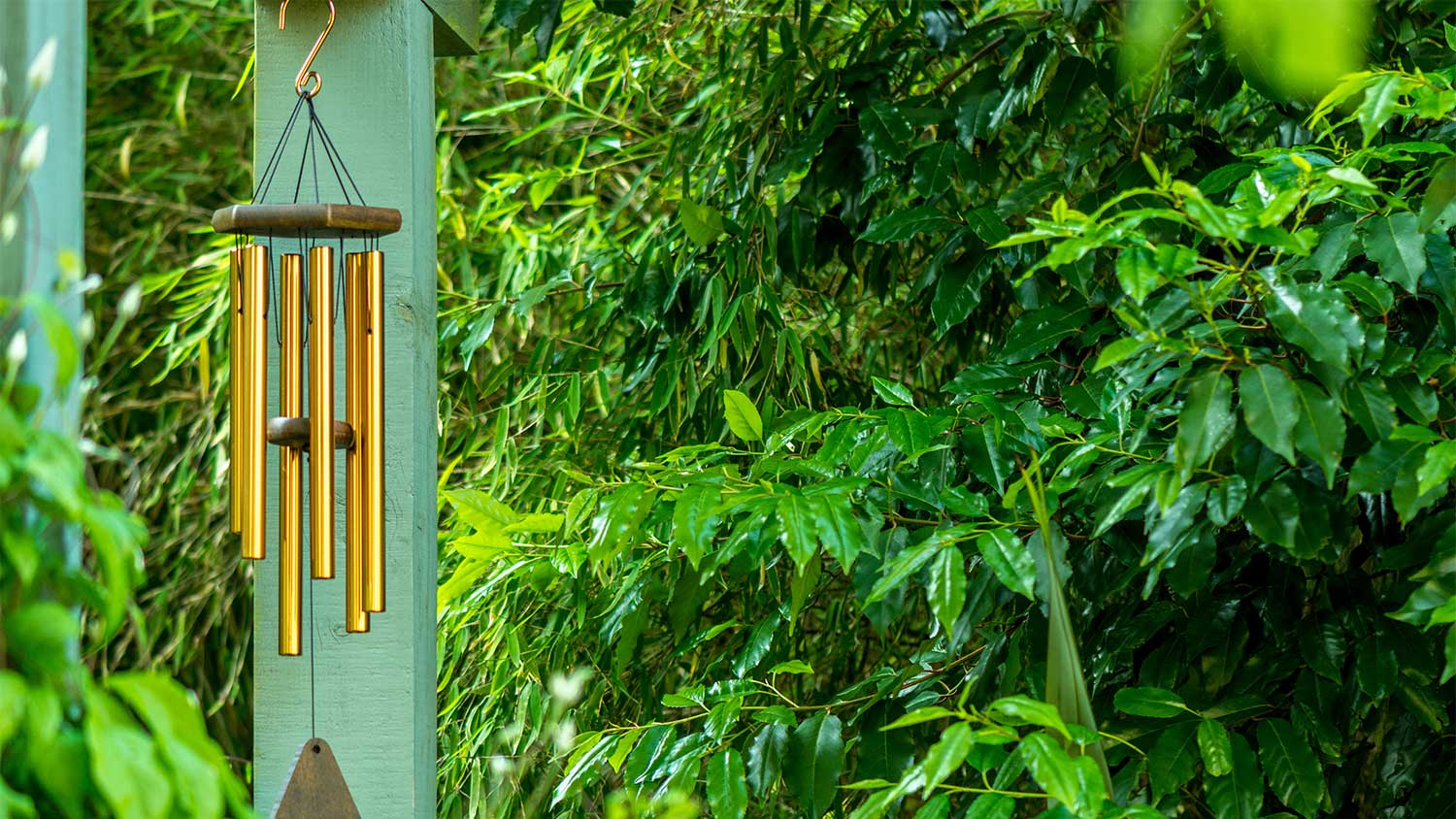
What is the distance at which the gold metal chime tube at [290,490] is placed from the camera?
4.10ft

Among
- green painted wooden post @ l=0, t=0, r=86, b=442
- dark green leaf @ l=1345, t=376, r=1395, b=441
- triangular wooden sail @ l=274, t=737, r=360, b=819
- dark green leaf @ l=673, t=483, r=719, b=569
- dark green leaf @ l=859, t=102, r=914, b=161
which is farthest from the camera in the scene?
dark green leaf @ l=859, t=102, r=914, b=161

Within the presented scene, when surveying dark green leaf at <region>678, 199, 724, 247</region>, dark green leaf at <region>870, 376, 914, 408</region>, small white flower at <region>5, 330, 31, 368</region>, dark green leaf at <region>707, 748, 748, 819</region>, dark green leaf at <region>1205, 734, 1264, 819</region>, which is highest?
small white flower at <region>5, 330, 31, 368</region>

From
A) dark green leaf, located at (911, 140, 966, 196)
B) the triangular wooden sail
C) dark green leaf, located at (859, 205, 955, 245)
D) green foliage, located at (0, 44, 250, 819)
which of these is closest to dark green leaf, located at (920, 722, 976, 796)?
green foliage, located at (0, 44, 250, 819)

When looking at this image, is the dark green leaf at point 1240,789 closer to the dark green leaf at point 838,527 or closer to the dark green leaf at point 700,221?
the dark green leaf at point 838,527

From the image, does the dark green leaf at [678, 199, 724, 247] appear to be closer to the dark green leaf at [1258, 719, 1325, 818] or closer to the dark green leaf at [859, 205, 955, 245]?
the dark green leaf at [859, 205, 955, 245]

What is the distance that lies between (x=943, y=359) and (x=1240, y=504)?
1172 millimetres

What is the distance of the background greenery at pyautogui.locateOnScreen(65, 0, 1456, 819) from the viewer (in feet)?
3.54

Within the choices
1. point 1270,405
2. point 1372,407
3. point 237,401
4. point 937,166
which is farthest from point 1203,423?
point 237,401

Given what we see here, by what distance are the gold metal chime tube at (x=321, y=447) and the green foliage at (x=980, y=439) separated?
0.23 metres

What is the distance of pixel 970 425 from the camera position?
138 cm

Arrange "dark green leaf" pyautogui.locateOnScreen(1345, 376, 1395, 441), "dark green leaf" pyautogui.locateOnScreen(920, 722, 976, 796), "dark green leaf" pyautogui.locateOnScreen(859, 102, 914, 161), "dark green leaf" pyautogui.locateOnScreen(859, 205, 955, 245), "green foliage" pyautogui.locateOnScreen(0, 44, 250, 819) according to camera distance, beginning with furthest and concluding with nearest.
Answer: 1. "dark green leaf" pyautogui.locateOnScreen(859, 102, 914, 161)
2. "dark green leaf" pyautogui.locateOnScreen(859, 205, 955, 245)
3. "dark green leaf" pyautogui.locateOnScreen(1345, 376, 1395, 441)
4. "dark green leaf" pyautogui.locateOnScreen(920, 722, 976, 796)
5. "green foliage" pyautogui.locateOnScreen(0, 44, 250, 819)

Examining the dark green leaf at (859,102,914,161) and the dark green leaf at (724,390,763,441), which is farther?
the dark green leaf at (859,102,914,161)

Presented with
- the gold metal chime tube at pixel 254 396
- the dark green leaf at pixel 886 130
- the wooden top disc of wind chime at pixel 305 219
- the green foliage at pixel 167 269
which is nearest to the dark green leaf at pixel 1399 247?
the dark green leaf at pixel 886 130

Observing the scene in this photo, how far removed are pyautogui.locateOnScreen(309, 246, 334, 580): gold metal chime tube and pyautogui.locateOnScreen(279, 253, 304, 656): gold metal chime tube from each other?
0.07ft
